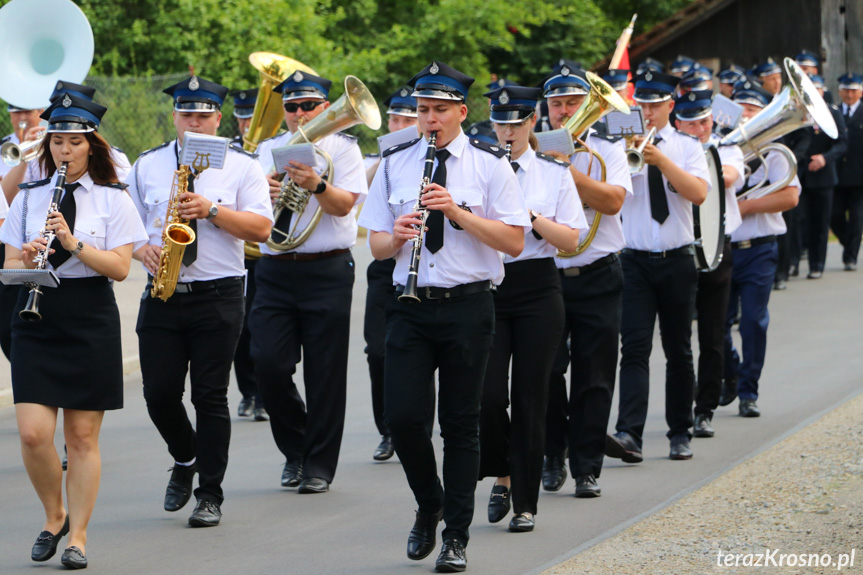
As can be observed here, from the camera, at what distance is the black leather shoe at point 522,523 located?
6820mm

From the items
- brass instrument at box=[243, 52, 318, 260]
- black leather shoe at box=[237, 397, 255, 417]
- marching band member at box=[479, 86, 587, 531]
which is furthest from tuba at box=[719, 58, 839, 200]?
black leather shoe at box=[237, 397, 255, 417]

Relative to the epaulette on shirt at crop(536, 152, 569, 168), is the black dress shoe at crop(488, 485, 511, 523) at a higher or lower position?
lower

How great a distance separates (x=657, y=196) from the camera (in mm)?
8500

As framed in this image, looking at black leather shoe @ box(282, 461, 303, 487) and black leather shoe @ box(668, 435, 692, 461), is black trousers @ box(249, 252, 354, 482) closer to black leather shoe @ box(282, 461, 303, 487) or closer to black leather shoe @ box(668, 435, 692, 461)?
black leather shoe @ box(282, 461, 303, 487)

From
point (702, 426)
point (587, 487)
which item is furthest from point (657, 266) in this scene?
point (587, 487)

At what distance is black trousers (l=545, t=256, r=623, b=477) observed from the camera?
25.0 feet

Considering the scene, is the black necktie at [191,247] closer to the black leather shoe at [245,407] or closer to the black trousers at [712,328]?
the black leather shoe at [245,407]

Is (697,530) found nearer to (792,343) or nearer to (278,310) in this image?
(278,310)

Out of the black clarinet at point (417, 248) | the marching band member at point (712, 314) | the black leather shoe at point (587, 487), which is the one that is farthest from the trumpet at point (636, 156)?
the black clarinet at point (417, 248)

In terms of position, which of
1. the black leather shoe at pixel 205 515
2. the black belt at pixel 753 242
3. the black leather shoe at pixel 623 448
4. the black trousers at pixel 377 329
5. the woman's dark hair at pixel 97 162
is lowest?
the black leather shoe at pixel 623 448

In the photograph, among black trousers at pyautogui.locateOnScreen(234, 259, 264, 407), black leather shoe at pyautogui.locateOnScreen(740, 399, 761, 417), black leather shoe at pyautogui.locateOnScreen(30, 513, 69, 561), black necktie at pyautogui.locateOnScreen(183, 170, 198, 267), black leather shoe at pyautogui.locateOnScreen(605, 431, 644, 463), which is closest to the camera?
black leather shoe at pyautogui.locateOnScreen(30, 513, 69, 561)

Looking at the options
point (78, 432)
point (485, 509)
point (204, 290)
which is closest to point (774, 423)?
point (485, 509)

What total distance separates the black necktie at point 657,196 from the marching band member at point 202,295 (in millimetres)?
2500

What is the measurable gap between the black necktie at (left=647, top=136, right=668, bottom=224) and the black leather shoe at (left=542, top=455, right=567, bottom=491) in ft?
5.26
